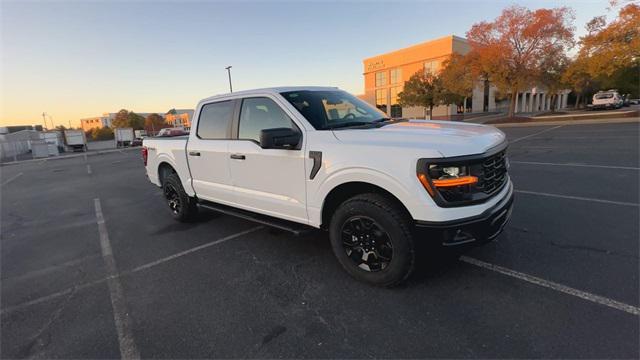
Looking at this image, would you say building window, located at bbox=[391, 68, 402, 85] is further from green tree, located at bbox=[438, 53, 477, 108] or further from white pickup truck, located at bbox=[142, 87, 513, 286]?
white pickup truck, located at bbox=[142, 87, 513, 286]

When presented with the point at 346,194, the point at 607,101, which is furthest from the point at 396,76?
the point at 346,194

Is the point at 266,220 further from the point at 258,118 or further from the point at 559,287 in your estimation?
the point at 559,287

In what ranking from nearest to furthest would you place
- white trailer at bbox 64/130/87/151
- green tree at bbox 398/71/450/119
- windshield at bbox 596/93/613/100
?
green tree at bbox 398/71/450/119 < windshield at bbox 596/93/613/100 < white trailer at bbox 64/130/87/151

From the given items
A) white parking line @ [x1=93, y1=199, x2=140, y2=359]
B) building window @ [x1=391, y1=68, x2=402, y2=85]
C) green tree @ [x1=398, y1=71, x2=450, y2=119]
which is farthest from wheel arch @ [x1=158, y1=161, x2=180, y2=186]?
building window @ [x1=391, y1=68, x2=402, y2=85]

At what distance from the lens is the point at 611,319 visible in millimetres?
2449

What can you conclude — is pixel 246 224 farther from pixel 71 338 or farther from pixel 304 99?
pixel 71 338

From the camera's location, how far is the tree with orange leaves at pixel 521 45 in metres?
26.6

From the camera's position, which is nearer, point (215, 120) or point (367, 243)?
point (367, 243)

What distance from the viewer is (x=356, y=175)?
9.53 ft

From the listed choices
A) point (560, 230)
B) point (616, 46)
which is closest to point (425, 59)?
point (616, 46)

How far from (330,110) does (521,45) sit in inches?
1231

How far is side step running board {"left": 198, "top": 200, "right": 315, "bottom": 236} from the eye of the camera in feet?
11.5

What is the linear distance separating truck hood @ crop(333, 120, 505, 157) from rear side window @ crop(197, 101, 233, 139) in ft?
6.01

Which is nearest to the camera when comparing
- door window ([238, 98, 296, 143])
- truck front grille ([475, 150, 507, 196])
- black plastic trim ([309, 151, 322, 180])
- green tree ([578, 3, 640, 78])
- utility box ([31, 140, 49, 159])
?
truck front grille ([475, 150, 507, 196])
